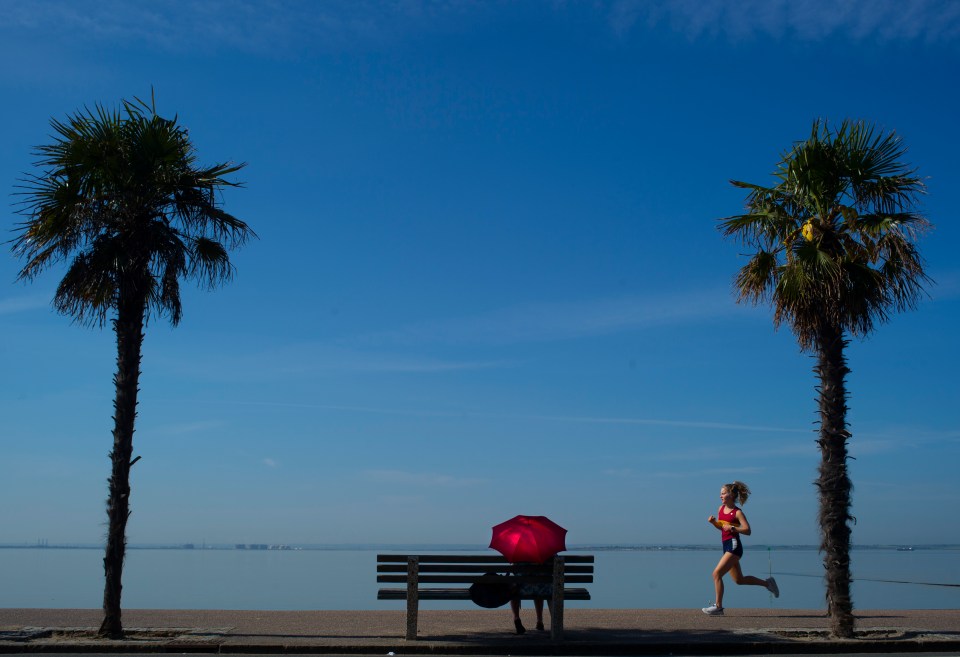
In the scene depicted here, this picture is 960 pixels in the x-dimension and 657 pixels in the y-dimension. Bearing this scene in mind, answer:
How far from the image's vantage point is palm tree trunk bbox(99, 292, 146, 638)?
39.0 ft

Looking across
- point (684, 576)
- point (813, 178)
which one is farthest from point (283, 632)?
point (684, 576)

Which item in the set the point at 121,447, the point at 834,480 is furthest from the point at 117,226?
the point at 834,480

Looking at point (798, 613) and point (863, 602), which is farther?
point (863, 602)

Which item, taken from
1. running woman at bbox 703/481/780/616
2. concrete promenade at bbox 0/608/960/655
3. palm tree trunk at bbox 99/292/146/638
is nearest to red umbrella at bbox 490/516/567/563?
concrete promenade at bbox 0/608/960/655

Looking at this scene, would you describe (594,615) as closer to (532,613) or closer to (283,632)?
(532,613)

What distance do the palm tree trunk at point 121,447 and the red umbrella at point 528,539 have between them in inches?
188

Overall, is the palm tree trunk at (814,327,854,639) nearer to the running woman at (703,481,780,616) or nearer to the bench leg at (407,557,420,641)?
the running woman at (703,481,780,616)

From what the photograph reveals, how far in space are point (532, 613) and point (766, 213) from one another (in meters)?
7.08

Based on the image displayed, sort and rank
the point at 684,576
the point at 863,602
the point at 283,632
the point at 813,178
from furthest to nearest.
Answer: the point at 684,576
the point at 863,602
the point at 813,178
the point at 283,632

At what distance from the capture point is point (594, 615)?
564 inches

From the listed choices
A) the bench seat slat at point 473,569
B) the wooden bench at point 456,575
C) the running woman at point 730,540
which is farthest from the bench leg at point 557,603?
the running woman at point 730,540

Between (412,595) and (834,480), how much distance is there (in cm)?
567

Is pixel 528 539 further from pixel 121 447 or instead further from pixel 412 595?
pixel 121 447

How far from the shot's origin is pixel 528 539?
1196cm
